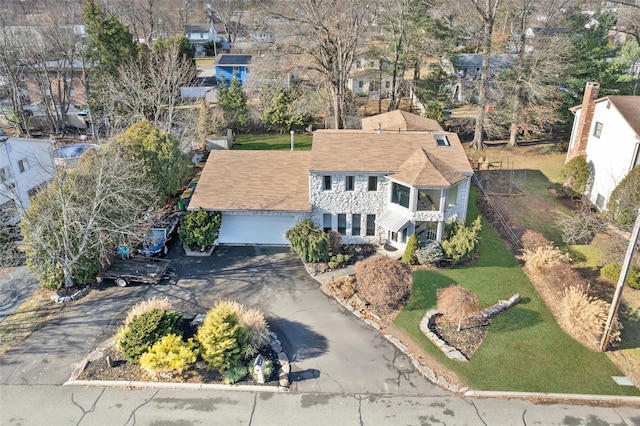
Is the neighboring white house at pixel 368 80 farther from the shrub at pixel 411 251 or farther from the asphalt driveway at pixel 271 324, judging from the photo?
the asphalt driveway at pixel 271 324

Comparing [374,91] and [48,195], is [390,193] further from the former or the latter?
[374,91]

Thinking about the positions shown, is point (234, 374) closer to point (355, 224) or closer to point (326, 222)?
point (326, 222)

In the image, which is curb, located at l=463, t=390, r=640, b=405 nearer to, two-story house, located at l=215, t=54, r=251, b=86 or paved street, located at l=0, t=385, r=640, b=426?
paved street, located at l=0, t=385, r=640, b=426

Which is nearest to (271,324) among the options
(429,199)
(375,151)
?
(429,199)

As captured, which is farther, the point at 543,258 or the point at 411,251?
the point at 411,251

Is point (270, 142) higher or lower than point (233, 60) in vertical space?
lower

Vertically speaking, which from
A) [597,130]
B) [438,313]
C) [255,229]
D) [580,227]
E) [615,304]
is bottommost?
[438,313]

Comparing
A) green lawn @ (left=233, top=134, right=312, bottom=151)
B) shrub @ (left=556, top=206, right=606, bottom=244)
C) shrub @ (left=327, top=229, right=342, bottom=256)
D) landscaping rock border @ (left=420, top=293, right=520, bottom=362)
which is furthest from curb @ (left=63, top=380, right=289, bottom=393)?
green lawn @ (left=233, top=134, right=312, bottom=151)

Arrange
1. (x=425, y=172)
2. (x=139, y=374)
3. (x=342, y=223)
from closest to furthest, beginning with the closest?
(x=139, y=374) < (x=425, y=172) < (x=342, y=223)
